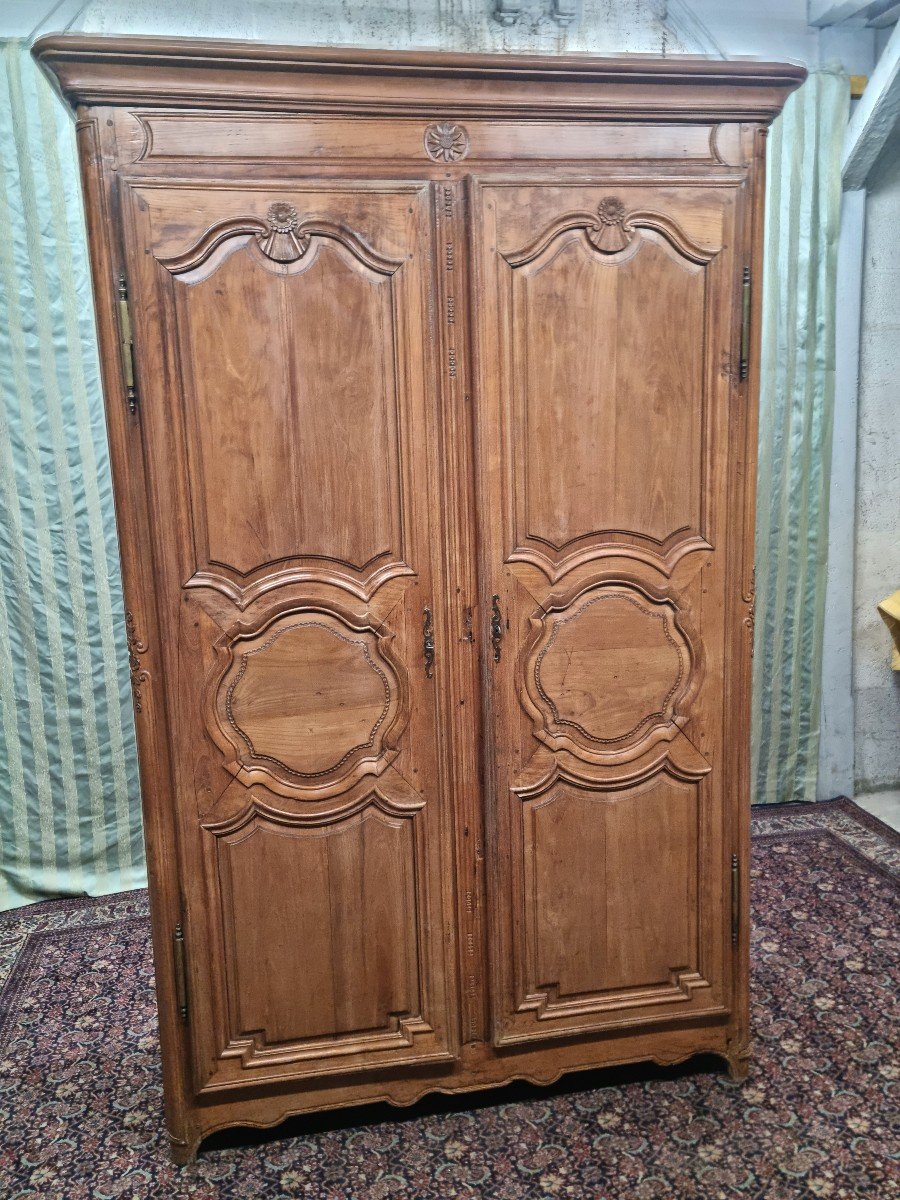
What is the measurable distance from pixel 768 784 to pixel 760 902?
2.56ft

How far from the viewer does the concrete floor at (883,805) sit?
3756mm

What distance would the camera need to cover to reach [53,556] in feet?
10.3

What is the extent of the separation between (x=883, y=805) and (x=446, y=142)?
3038mm

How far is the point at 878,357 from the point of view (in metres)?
3.74

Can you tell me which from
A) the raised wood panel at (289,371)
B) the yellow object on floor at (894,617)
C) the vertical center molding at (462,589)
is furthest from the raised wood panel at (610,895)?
the yellow object on floor at (894,617)

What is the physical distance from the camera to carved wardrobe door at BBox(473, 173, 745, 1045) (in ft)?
6.63

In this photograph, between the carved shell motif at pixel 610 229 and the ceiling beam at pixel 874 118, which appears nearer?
the carved shell motif at pixel 610 229

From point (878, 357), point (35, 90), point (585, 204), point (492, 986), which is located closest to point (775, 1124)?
point (492, 986)

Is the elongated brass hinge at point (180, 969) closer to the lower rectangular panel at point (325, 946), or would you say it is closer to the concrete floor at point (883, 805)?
the lower rectangular panel at point (325, 946)

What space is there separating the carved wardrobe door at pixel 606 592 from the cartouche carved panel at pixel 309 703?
0.24m

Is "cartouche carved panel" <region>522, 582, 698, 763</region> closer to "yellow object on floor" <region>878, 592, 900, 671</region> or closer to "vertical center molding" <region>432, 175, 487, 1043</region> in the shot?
"vertical center molding" <region>432, 175, 487, 1043</region>

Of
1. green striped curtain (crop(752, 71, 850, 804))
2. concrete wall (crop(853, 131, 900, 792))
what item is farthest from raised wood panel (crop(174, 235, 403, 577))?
concrete wall (crop(853, 131, 900, 792))

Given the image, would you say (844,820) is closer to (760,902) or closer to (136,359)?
(760,902)

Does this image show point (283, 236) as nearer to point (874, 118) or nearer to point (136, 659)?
point (136, 659)
